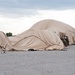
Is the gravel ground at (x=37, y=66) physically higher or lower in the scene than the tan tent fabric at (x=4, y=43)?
higher

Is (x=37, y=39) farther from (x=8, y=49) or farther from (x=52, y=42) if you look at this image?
(x=8, y=49)

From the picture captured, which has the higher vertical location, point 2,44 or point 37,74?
point 37,74

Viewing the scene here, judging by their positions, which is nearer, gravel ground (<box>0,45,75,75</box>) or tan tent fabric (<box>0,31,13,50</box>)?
gravel ground (<box>0,45,75,75</box>)

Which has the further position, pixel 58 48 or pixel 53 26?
pixel 53 26

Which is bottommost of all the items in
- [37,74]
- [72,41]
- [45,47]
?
[72,41]

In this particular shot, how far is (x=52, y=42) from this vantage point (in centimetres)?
2488

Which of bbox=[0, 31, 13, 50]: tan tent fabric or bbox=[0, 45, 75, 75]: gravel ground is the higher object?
bbox=[0, 45, 75, 75]: gravel ground

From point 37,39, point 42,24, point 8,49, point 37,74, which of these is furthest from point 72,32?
point 37,74

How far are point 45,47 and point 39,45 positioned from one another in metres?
0.51

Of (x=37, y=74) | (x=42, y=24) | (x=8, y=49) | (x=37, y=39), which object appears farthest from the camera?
(x=42, y=24)

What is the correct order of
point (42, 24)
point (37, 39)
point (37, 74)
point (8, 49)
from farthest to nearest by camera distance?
point (42, 24)
point (37, 39)
point (8, 49)
point (37, 74)

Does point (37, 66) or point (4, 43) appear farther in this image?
point (4, 43)

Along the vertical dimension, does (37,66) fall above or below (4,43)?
above

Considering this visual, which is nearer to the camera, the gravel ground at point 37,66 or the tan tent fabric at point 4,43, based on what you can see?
the gravel ground at point 37,66
